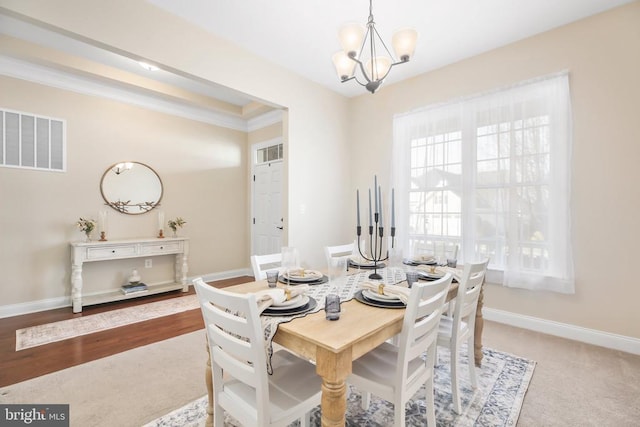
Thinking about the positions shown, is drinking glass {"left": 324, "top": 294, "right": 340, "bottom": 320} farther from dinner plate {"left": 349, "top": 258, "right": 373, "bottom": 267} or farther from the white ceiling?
the white ceiling

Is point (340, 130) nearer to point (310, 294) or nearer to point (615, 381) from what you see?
point (310, 294)

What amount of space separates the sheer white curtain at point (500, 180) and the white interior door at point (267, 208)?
2099mm

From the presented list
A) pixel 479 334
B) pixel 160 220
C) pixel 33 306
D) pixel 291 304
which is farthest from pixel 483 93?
pixel 33 306

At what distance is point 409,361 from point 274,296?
0.70 m

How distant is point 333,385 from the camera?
3.42 feet

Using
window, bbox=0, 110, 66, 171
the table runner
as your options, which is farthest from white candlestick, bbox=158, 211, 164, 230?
the table runner

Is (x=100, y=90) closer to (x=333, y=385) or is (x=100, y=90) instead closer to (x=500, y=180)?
(x=333, y=385)

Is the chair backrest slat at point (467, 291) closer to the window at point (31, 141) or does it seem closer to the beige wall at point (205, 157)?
the beige wall at point (205, 157)

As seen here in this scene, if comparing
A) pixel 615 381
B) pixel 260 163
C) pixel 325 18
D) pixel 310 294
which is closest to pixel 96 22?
pixel 325 18

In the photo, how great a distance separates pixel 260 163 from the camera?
17.3ft

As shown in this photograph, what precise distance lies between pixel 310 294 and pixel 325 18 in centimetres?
243

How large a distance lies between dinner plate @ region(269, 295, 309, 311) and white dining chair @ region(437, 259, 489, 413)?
3.03ft

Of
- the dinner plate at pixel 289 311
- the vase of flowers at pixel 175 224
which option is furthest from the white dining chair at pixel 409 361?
the vase of flowers at pixel 175 224

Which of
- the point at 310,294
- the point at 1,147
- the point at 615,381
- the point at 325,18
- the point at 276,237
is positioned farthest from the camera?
the point at 276,237
